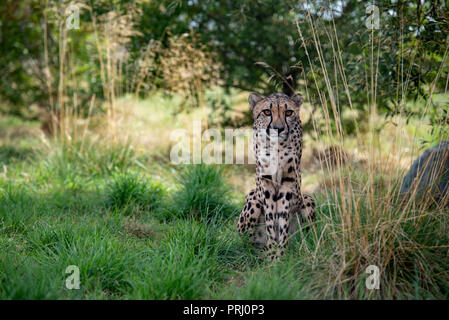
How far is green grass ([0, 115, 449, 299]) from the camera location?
261cm

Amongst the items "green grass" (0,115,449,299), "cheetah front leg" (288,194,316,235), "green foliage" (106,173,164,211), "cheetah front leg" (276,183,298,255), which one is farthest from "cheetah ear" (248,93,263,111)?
"green foliage" (106,173,164,211)

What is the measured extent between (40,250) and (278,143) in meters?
1.99

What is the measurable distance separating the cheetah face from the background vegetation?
14 cm

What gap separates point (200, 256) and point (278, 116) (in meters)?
1.15

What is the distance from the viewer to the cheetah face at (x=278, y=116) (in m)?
3.07

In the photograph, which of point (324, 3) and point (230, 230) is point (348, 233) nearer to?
point (230, 230)

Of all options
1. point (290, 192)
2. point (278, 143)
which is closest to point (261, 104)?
point (278, 143)

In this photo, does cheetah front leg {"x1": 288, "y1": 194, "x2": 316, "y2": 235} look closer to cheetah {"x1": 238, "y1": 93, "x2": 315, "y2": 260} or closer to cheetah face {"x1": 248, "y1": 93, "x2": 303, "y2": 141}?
cheetah {"x1": 238, "y1": 93, "x2": 315, "y2": 260}

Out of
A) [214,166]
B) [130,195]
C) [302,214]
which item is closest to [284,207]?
[302,214]

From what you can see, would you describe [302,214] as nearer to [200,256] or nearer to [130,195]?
[200,256]

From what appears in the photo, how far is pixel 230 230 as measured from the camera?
3.68 meters

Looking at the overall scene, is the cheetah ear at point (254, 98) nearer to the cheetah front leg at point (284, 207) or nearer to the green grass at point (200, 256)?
the cheetah front leg at point (284, 207)
